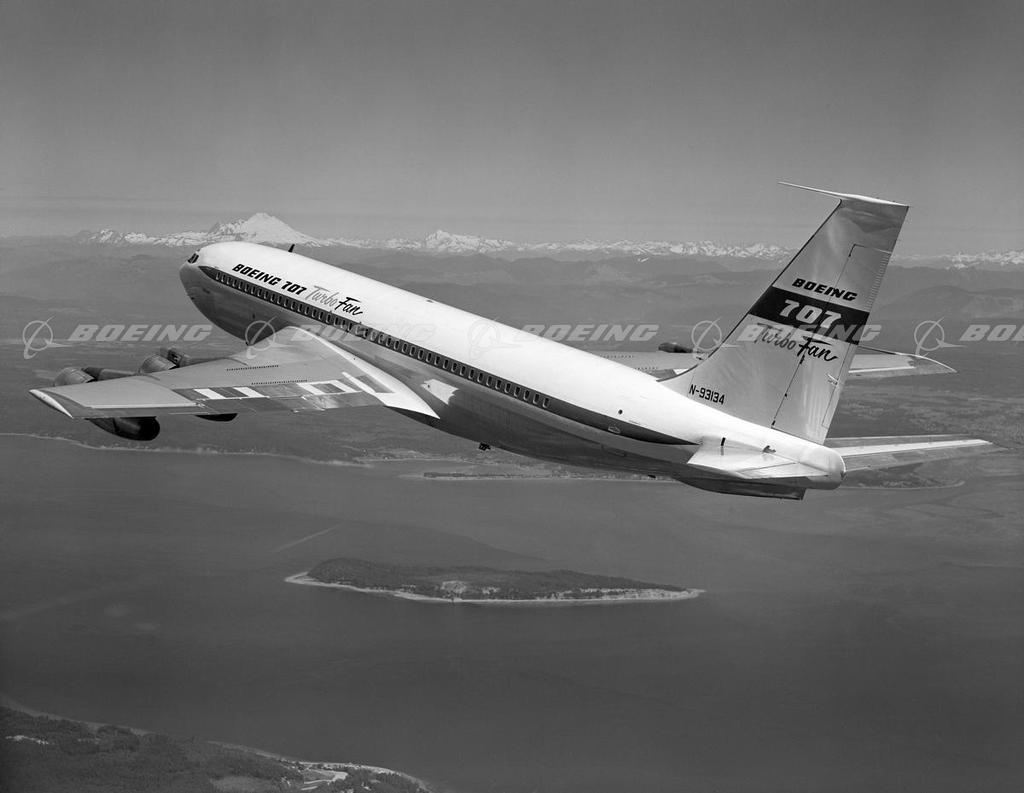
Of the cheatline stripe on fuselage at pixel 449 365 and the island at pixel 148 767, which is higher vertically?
the cheatline stripe on fuselage at pixel 449 365

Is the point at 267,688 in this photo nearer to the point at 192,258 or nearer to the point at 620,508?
the point at 620,508

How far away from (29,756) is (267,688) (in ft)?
42.2

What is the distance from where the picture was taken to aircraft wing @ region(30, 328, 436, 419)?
2139 centimetres

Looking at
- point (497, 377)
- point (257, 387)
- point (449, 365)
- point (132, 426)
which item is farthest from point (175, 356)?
point (497, 377)

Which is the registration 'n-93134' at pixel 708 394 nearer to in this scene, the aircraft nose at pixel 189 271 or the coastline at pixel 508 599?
the aircraft nose at pixel 189 271

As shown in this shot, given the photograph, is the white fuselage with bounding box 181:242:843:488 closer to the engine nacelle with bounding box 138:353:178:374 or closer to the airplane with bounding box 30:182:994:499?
the airplane with bounding box 30:182:994:499

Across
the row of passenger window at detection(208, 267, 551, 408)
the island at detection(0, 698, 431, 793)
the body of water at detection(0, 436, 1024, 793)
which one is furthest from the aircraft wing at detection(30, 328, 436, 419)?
the body of water at detection(0, 436, 1024, 793)

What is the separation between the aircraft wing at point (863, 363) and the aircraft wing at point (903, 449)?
17.1 ft

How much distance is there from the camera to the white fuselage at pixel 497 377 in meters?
19.7

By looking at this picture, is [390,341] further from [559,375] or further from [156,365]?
[156,365]

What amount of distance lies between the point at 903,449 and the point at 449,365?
9.65 m

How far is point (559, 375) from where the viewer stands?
21375mm

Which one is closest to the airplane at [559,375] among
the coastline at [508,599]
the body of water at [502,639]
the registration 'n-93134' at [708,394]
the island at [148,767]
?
the registration 'n-93134' at [708,394]

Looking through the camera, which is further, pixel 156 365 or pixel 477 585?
pixel 477 585
